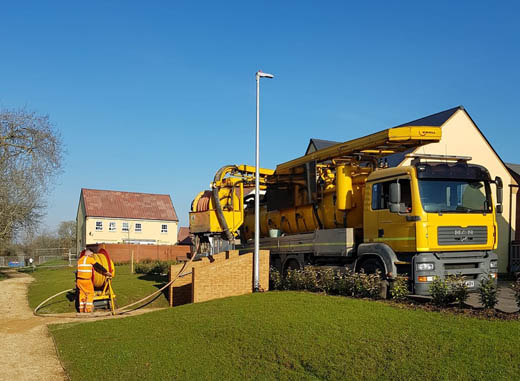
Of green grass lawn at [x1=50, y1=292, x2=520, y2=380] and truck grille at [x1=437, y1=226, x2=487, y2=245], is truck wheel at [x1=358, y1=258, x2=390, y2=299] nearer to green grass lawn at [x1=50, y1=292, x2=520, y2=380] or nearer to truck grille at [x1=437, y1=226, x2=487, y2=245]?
Answer: green grass lawn at [x1=50, y1=292, x2=520, y2=380]

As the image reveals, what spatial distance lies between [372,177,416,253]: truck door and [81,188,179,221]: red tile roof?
157ft

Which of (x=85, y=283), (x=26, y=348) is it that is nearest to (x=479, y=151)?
(x=85, y=283)

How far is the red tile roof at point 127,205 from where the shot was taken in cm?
5712

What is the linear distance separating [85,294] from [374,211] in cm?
906

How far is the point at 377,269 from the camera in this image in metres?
11.9

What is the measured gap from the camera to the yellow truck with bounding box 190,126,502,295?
1152cm

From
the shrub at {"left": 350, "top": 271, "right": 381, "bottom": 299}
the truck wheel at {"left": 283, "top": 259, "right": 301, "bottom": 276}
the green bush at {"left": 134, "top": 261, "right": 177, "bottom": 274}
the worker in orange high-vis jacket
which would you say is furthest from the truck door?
the green bush at {"left": 134, "top": 261, "right": 177, "bottom": 274}

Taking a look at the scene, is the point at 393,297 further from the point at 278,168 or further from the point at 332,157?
the point at 278,168

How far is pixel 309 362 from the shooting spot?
742 centimetres

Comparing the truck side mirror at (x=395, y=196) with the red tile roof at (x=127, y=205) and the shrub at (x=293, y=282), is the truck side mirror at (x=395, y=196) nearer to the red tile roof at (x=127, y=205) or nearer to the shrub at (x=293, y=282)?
the shrub at (x=293, y=282)

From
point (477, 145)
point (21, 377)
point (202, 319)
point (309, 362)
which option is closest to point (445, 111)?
point (477, 145)

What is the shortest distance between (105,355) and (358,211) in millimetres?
8056

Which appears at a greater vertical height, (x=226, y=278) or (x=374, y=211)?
(x=374, y=211)

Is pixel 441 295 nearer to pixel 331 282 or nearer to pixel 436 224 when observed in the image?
pixel 436 224
